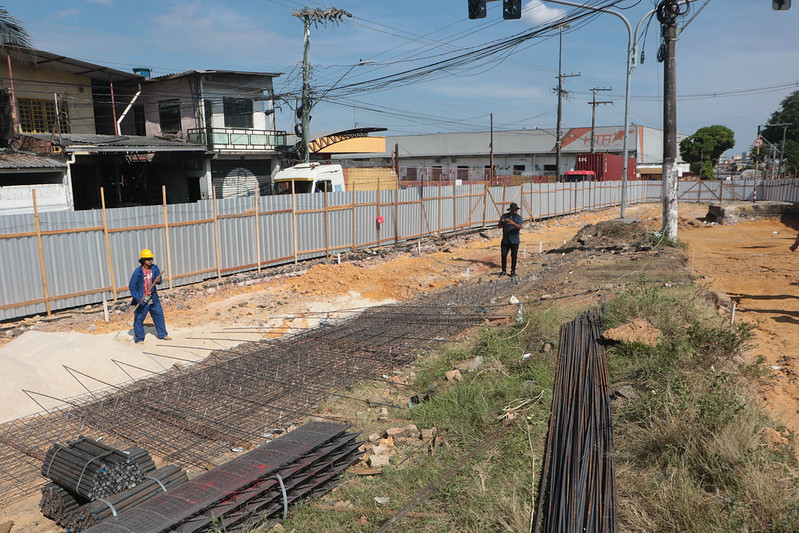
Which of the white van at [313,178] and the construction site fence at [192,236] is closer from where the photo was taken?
the construction site fence at [192,236]

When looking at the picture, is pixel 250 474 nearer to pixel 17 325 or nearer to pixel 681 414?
pixel 681 414

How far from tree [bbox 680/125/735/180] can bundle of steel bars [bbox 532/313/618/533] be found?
6760 cm

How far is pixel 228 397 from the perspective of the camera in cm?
718

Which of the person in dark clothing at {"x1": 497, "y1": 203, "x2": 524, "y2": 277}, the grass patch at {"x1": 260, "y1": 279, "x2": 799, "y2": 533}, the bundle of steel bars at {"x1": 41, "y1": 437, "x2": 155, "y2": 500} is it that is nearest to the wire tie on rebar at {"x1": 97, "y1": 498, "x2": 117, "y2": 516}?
the bundle of steel bars at {"x1": 41, "y1": 437, "x2": 155, "y2": 500}

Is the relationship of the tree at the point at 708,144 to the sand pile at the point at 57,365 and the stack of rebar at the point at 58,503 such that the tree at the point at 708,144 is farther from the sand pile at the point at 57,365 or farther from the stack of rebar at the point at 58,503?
the stack of rebar at the point at 58,503

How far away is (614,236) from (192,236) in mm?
13984

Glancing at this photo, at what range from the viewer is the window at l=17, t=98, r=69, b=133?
22312 millimetres

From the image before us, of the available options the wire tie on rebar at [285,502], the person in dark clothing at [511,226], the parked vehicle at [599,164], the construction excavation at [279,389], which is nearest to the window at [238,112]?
the construction excavation at [279,389]

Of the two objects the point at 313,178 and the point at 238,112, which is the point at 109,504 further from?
the point at 238,112

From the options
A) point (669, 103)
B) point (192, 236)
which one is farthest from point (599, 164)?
point (192, 236)

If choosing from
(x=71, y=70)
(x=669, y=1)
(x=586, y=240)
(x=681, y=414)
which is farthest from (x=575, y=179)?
(x=681, y=414)

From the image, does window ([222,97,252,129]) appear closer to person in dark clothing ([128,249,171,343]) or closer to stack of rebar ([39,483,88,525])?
person in dark clothing ([128,249,171,343])

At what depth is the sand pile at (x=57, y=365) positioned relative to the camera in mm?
7293

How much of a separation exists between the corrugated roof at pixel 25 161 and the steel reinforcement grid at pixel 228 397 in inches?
493
